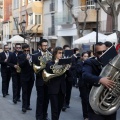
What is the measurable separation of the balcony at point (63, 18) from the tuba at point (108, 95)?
3194 centimetres

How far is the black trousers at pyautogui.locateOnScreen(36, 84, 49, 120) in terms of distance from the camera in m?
8.79

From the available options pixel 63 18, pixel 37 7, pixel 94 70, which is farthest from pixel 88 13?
pixel 94 70

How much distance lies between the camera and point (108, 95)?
517 centimetres

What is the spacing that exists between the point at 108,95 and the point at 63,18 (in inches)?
1300

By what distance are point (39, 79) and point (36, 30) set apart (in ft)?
121

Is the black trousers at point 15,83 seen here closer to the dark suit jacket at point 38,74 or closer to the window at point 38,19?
the dark suit jacket at point 38,74

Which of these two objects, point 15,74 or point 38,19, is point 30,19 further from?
point 15,74

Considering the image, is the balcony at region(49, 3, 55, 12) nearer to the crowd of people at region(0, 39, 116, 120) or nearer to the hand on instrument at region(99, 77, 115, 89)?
the crowd of people at region(0, 39, 116, 120)

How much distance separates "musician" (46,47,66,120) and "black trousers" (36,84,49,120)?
103cm

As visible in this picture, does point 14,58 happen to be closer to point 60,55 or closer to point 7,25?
point 60,55

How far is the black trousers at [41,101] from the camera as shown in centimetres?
879

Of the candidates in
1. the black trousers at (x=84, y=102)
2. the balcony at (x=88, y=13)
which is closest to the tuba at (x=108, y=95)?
the black trousers at (x=84, y=102)

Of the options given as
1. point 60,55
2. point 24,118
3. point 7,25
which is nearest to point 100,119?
point 60,55

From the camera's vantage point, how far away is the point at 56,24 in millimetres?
39938
